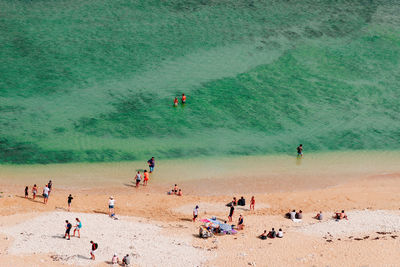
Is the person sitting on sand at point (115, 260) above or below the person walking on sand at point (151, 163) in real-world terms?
below

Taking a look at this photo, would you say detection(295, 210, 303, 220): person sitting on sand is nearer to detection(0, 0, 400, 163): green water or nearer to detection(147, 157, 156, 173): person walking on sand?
detection(0, 0, 400, 163): green water

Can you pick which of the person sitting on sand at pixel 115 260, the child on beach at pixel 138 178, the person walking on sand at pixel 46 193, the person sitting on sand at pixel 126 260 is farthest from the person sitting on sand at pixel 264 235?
the person walking on sand at pixel 46 193

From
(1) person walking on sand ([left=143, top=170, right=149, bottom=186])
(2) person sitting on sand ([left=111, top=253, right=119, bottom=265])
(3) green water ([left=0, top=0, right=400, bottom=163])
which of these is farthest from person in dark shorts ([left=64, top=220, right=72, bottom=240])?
(3) green water ([left=0, top=0, right=400, bottom=163])

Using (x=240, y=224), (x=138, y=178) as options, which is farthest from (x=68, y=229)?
(x=240, y=224)

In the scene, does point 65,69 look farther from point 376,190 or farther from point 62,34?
point 376,190

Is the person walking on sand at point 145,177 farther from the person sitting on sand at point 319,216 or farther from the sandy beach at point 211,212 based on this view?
the person sitting on sand at point 319,216

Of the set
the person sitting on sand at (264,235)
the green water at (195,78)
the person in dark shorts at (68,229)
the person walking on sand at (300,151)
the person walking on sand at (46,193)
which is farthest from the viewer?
the green water at (195,78)

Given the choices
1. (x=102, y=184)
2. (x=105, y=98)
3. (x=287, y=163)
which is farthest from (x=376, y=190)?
(x=105, y=98)

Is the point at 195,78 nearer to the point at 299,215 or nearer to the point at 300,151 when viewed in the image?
the point at 300,151
